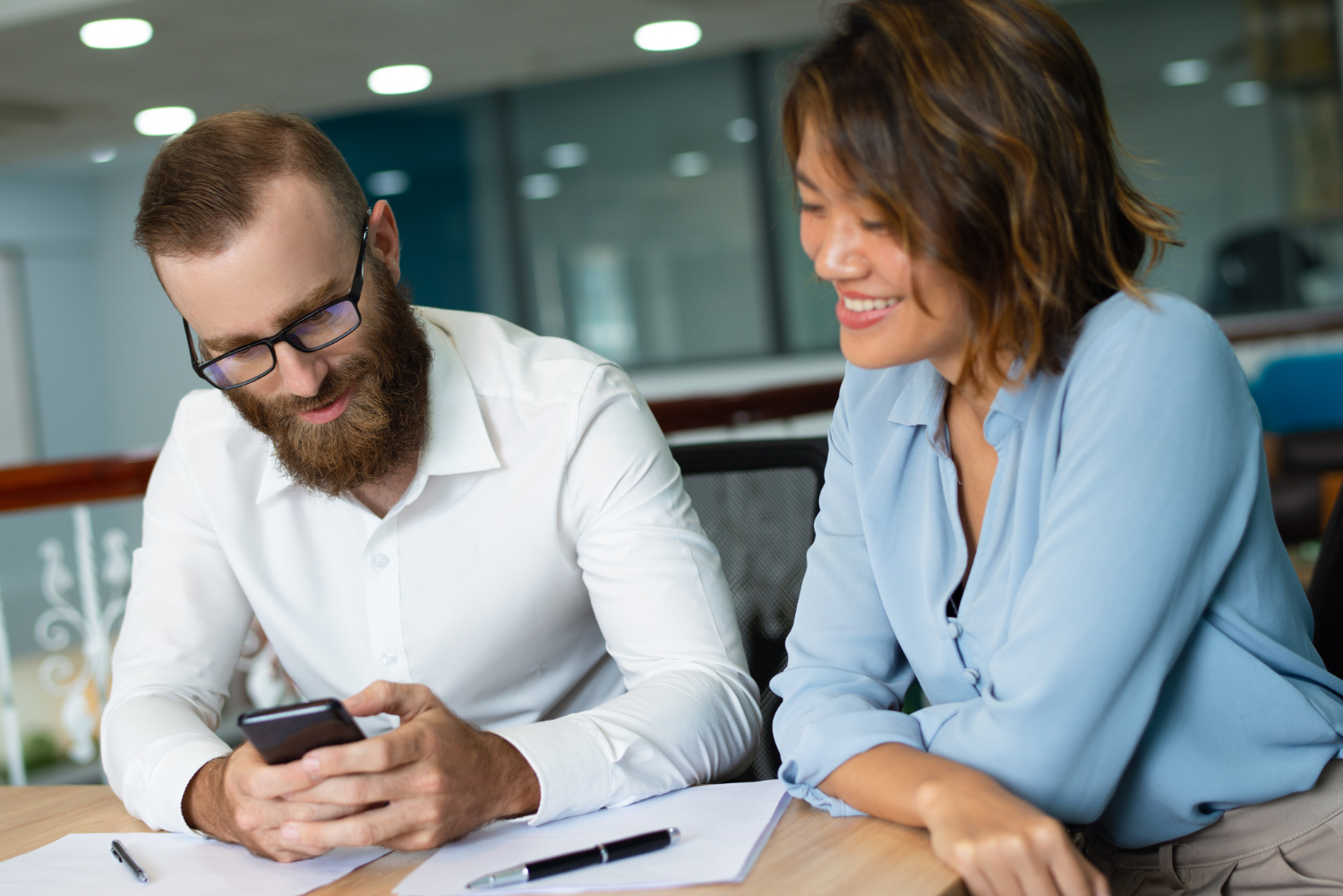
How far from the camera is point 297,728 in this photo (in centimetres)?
95

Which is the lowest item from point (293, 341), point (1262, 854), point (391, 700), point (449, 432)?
point (1262, 854)

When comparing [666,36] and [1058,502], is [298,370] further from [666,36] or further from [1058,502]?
[666,36]

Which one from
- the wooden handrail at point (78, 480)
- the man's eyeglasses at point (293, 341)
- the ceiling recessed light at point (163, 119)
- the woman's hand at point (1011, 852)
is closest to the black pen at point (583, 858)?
the woman's hand at point (1011, 852)

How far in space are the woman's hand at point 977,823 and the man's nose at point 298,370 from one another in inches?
29.6

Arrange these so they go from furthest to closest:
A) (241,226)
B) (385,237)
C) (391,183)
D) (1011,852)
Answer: (391,183) → (385,237) → (241,226) → (1011,852)

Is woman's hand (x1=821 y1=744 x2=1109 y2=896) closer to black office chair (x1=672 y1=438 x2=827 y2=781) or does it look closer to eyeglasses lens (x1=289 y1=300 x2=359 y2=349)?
black office chair (x1=672 y1=438 x2=827 y2=781)

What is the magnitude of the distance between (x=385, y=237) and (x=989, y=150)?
0.84 m

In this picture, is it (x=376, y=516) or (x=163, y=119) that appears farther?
(x=163, y=119)

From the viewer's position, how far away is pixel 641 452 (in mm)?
1407

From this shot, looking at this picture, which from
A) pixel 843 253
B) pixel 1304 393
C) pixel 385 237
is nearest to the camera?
pixel 843 253

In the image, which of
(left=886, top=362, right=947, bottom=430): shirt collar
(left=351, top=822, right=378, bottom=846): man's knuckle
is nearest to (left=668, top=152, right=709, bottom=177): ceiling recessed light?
(left=886, top=362, right=947, bottom=430): shirt collar

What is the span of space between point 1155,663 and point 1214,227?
6.32 metres

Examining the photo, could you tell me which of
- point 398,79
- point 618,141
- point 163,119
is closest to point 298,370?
point 398,79

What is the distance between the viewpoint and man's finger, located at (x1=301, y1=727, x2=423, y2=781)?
0.95 m
